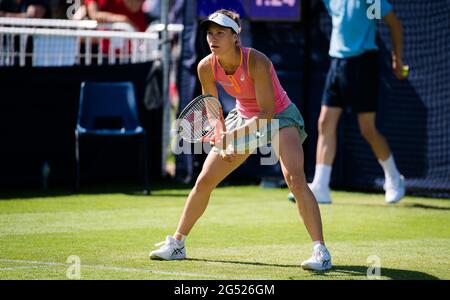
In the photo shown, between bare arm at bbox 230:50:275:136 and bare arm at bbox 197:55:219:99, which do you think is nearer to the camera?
bare arm at bbox 230:50:275:136

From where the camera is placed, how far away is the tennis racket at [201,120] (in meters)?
7.67

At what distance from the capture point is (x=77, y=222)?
10188 millimetres

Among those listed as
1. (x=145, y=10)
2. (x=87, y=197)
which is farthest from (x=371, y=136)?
(x=145, y=10)

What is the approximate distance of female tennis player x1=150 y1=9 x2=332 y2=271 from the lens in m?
7.63

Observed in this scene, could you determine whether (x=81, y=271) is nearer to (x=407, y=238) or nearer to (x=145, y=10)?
(x=407, y=238)

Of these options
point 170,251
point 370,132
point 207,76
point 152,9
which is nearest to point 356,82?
point 370,132

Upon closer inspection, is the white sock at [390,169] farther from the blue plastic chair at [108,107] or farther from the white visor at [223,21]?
the white visor at [223,21]

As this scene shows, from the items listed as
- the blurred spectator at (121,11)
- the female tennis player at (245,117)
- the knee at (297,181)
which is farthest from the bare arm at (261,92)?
the blurred spectator at (121,11)

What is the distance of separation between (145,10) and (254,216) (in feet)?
23.9

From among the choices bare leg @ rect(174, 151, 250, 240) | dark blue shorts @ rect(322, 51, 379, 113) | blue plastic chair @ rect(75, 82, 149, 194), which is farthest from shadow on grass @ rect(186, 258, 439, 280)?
blue plastic chair @ rect(75, 82, 149, 194)

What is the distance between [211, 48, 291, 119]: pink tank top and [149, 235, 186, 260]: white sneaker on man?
1049 millimetres

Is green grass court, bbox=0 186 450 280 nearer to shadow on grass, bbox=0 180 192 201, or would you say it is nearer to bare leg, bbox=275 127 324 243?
shadow on grass, bbox=0 180 192 201

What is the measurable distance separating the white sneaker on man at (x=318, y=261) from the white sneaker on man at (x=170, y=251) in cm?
95

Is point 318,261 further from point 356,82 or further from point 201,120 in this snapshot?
point 356,82
